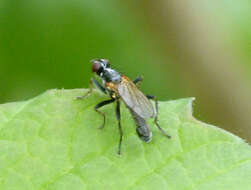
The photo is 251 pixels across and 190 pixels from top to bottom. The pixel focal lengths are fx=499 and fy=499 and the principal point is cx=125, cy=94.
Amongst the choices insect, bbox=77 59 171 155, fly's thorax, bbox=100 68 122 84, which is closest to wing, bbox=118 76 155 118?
insect, bbox=77 59 171 155

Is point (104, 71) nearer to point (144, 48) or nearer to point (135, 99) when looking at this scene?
point (135, 99)

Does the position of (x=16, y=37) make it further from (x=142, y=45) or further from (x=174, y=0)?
(x=174, y=0)

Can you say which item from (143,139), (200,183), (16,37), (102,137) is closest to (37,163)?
(102,137)

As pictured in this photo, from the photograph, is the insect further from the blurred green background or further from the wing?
the blurred green background

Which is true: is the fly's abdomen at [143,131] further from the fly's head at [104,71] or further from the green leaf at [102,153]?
the fly's head at [104,71]

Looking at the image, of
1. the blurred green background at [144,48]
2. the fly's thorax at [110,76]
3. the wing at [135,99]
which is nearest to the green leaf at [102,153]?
the wing at [135,99]

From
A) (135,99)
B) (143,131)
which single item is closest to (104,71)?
(135,99)
